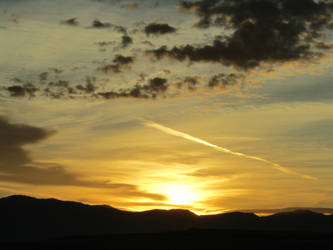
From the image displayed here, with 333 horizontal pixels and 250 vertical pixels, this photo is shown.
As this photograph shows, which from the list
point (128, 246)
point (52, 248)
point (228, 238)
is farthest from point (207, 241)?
point (52, 248)

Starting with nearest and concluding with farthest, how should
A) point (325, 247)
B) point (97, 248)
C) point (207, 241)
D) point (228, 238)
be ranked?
point (325, 247) < point (97, 248) < point (207, 241) < point (228, 238)

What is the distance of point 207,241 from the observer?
123125 millimetres

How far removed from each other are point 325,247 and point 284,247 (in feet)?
30.6

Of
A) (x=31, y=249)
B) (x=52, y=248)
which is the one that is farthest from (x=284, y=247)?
(x=31, y=249)

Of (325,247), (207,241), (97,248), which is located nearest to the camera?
(325,247)

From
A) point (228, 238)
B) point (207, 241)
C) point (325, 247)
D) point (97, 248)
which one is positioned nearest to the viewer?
point (325, 247)

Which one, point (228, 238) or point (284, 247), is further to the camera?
point (228, 238)

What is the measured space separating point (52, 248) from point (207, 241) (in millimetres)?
40947

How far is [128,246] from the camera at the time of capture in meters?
118

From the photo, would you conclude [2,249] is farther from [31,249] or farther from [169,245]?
[169,245]

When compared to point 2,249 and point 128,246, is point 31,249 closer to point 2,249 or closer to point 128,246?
point 2,249

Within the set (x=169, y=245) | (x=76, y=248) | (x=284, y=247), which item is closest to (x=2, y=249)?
(x=76, y=248)

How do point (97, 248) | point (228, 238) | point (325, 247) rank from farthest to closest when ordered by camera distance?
1. point (228, 238)
2. point (97, 248)
3. point (325, 247)

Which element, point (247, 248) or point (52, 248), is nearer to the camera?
point (247, 248)
